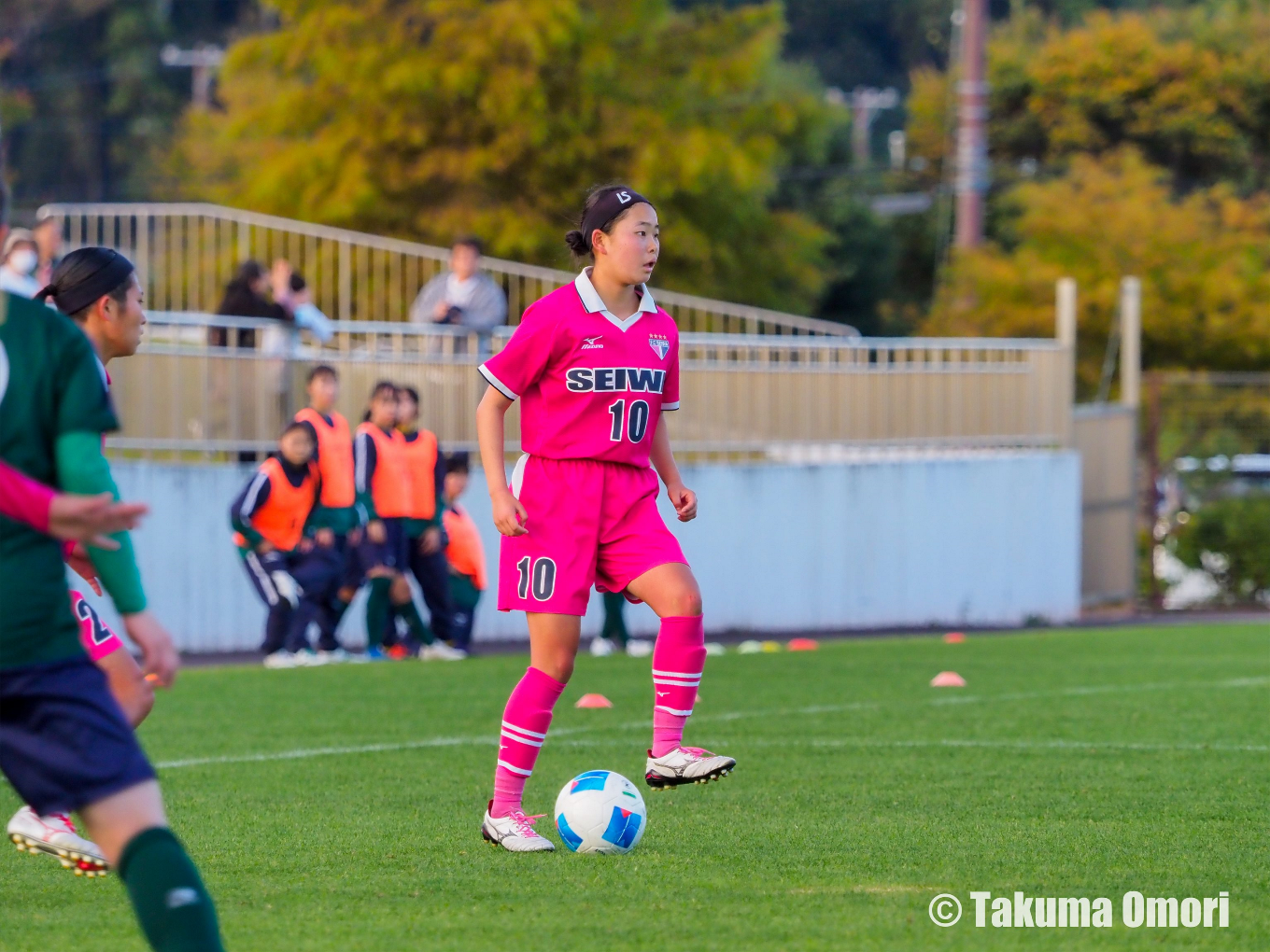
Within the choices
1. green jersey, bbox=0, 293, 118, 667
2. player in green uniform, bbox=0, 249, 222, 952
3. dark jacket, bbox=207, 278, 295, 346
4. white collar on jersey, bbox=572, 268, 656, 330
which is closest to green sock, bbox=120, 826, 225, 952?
player in green uniform, bbox=0, 249, 222, 952

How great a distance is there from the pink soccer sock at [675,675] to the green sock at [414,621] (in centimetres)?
859

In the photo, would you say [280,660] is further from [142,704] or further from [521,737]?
[142,704]

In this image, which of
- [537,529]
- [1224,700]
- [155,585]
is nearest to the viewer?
[537,529]

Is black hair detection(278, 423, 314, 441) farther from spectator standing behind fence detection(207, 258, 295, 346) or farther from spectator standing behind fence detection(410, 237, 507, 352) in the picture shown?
spectator standing behind fence detection(410, 237, 507, 352)

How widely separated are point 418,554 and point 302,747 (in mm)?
5530

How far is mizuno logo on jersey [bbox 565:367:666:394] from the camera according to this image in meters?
5.97

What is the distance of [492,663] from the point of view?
13.8 metres

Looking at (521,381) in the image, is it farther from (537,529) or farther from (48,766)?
(48,766)

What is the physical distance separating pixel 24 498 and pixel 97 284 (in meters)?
1.36

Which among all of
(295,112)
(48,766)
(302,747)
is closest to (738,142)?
(295,112)

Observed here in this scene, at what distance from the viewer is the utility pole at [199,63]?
4978 centimetres

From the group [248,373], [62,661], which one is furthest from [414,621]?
[62,661]

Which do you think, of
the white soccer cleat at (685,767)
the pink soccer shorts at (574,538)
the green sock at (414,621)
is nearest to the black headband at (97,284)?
the pink soccer shorts at (574,538)

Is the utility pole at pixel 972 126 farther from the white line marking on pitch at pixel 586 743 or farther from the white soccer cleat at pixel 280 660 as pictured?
the white line marking on pitch at pixel 586 743
